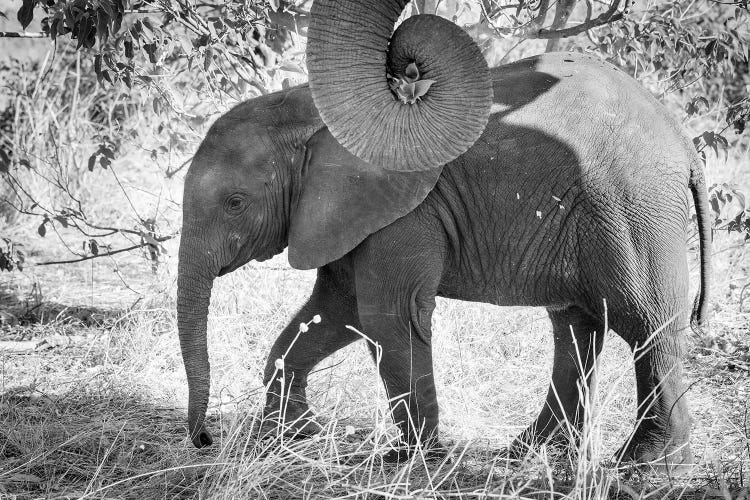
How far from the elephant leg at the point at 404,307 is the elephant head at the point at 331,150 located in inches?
6.0

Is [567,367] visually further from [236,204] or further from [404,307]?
[236,204]

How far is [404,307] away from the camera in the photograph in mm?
4656

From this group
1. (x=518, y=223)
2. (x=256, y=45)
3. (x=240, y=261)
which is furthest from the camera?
(x=256, y=45)

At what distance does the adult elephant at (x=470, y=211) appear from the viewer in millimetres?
4488

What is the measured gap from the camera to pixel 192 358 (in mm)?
4578

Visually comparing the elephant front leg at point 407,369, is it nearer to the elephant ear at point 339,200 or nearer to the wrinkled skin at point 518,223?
the wrinkled skin at point 518,223

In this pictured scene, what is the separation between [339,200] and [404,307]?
0.62 meters

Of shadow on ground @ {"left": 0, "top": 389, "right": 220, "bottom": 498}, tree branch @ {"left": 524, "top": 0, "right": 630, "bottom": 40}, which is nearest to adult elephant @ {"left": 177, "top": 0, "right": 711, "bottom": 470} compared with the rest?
shadow on ground @ {"left": 0, "top": 389, "right": 220, "bottom": 498}

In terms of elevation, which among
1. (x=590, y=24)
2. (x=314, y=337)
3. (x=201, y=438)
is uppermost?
(x=590, y=24)

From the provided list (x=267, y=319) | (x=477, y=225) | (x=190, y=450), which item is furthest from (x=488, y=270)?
(x=267, y=319)

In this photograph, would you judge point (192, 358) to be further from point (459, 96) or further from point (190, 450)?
point (459, 96)

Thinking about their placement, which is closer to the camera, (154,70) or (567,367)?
(567,367)

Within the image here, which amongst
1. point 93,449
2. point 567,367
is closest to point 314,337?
point 93,449

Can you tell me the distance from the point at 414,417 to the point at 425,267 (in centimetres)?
78
